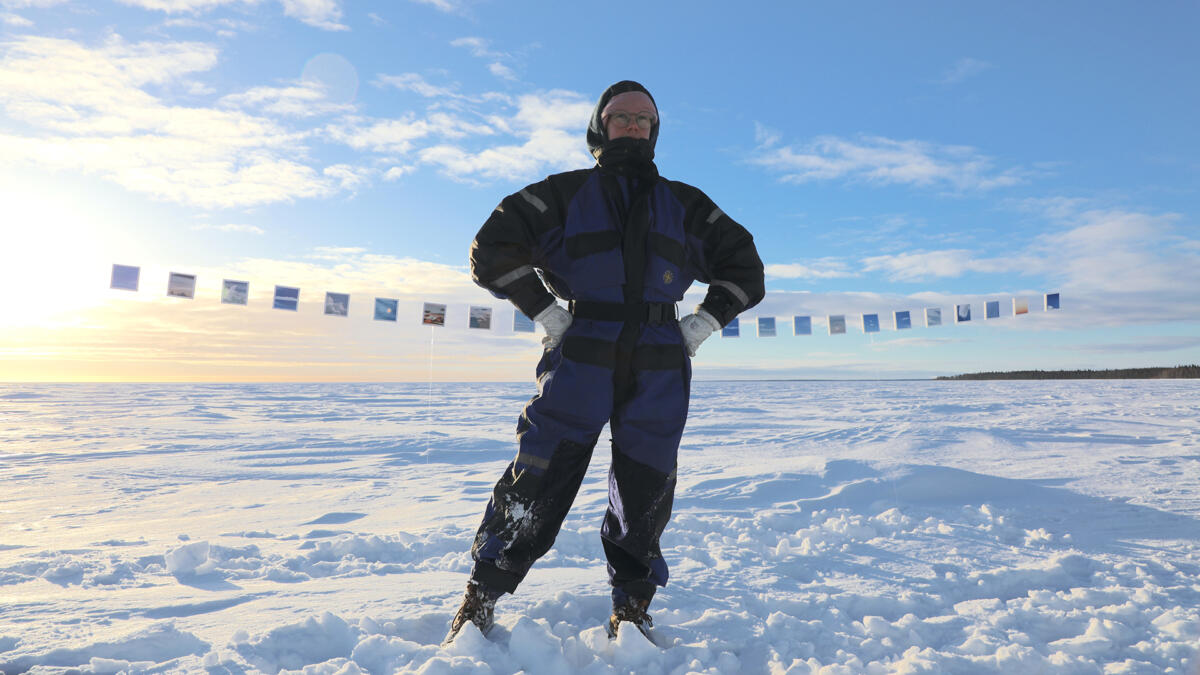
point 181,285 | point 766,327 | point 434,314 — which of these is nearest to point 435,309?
point 434,314

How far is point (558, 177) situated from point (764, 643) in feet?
5.02

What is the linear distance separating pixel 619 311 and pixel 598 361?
6.5 inches

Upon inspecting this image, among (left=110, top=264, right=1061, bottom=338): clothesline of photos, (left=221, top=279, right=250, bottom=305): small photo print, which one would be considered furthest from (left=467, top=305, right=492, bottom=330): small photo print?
(left=221, top=279, right=250, bottom=305): small photo print

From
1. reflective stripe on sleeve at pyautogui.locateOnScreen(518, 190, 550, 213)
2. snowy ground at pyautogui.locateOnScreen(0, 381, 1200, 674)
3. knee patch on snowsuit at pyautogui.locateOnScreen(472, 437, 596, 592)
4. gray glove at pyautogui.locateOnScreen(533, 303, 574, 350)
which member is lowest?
snowy ground at pyautogui.locateOnScreen(0, 381, 1200, 674)

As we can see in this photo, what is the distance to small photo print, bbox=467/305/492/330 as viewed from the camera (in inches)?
431

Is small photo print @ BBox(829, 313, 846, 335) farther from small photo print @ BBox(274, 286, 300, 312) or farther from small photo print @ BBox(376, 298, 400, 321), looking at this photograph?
small photo print @ BBox(274, 286, 300, 312)

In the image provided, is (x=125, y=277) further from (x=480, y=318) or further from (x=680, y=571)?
(x=680, y=571)

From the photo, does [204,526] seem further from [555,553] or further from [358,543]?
[555,553]

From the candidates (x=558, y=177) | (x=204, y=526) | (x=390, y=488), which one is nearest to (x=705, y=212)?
(x=558, y=177)

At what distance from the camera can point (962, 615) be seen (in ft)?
6.31

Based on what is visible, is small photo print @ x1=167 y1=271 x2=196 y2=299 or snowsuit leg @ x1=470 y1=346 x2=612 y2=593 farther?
small photo print @ x1=167 y1=271 x2=196 y2=299

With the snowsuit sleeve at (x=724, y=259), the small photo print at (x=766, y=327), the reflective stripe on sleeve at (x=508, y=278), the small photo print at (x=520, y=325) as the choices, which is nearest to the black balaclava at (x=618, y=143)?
the snowsuit sleeve at (x=724, y=259)

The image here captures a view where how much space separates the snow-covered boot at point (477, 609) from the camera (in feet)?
5.53

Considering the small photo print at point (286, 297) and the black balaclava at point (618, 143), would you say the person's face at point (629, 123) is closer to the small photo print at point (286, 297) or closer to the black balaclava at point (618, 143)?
the black balaclava at point (618, 143)
